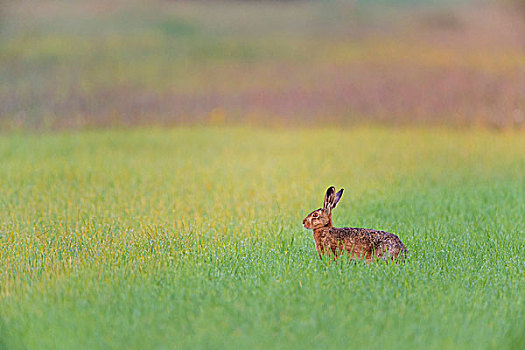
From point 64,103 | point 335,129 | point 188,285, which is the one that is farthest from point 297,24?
point 188,285

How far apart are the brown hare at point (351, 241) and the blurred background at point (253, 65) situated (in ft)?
37.8

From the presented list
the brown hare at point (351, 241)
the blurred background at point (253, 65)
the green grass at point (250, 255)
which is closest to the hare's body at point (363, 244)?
the brown hare at point (351, 241)

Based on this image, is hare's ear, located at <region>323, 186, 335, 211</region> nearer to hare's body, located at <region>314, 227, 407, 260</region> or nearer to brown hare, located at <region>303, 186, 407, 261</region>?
brown hare, located at <region>303, 186, 407, 261</region>

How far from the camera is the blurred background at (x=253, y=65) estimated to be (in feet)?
55.9

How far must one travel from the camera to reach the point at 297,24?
20312mm

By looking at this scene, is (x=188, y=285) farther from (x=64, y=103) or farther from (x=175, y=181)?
(x=64, y=103)

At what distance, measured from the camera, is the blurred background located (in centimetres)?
1705

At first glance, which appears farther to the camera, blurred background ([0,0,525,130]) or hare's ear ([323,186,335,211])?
blurred background ([0,0,525,130])

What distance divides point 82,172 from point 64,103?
283 inches

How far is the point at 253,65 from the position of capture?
19344 mm

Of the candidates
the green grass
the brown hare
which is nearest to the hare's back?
the brown hare

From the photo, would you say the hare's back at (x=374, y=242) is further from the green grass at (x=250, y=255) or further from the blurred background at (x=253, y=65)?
the blurred background at (x=253, y=65)

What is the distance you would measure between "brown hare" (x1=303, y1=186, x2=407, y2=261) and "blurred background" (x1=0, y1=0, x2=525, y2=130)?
11535 millimetres

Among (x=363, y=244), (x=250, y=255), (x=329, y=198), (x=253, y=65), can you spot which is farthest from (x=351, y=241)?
(x=253, y=65)
